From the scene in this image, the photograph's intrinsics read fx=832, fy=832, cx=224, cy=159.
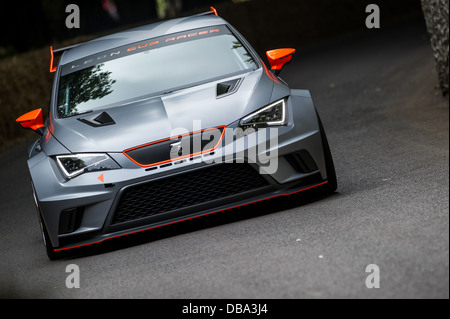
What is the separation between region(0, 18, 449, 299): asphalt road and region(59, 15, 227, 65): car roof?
188 centimetres

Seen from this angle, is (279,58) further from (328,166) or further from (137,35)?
(137,35)

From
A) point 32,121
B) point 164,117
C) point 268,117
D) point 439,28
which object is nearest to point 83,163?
point 164,117

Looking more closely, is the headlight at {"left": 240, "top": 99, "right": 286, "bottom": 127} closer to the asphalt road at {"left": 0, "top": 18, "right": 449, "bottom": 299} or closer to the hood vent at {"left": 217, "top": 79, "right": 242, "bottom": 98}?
the hood vent at {"left": 217, "top": 79, "right": 242, "bottom": 98}

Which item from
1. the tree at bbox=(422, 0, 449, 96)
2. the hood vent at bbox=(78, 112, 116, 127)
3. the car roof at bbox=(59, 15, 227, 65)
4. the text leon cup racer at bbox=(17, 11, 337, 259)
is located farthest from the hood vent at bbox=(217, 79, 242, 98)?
the tree at bbox=(422, 0, 449, 96)

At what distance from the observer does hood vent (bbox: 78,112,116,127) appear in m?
6.70

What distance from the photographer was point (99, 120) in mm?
6797

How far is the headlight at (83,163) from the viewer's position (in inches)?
250

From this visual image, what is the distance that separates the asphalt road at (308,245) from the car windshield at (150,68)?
125cm

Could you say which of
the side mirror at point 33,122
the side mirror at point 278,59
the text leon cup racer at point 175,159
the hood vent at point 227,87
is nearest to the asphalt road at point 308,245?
the text leon cup racer at point 175,159

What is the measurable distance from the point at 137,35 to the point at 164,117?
1.99m

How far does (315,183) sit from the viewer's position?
6.67 m

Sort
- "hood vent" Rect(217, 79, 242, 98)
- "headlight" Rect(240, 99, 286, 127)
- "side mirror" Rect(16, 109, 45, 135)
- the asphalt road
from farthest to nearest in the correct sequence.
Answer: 1. "side mirror" Rect(16, 109, 45, 135)
2. "hood vent" Rect(217, 79, 242, 98)
3. "headlight" Rect(240, 99, 286, 127)
4. the asphalt road

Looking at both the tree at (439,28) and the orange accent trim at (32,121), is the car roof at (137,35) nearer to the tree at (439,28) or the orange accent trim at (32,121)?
the orange accent trim at (32,121)

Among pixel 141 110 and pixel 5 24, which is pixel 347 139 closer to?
pixel 141 110
